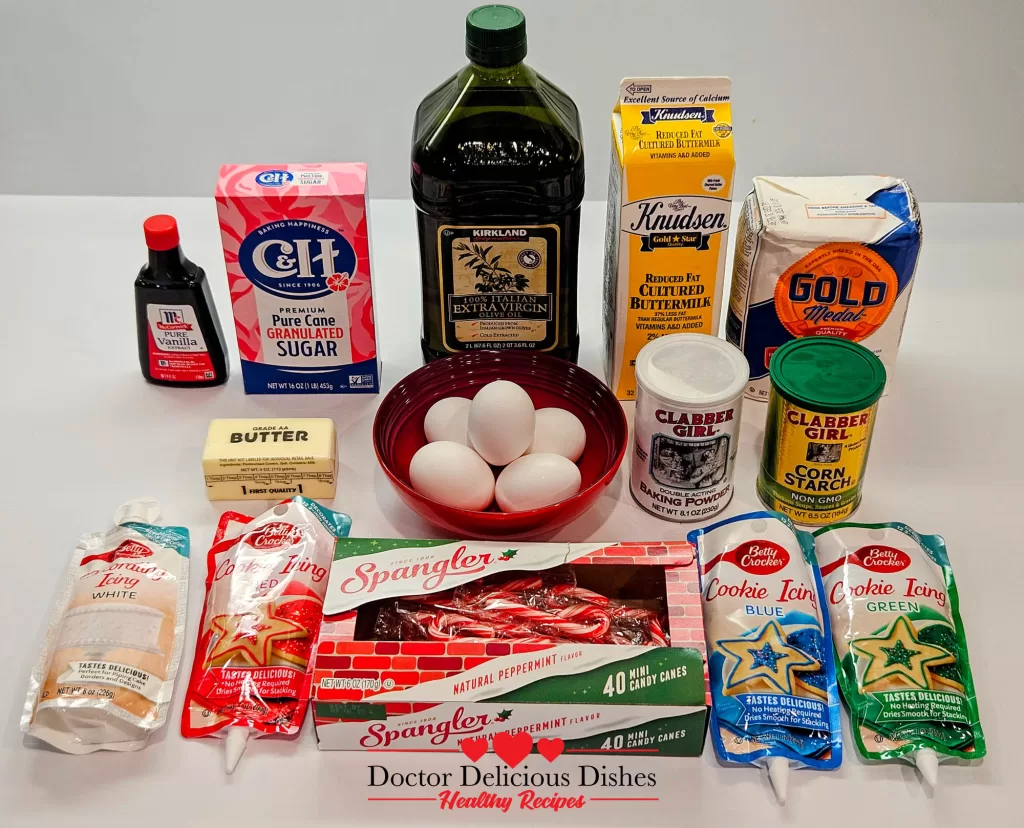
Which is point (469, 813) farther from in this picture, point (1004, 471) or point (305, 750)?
point (1004, 471)

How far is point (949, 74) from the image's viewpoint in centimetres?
201

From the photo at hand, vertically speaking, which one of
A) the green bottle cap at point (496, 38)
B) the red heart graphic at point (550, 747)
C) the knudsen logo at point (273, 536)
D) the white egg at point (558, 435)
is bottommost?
the red heart graphic at point (550, 747)

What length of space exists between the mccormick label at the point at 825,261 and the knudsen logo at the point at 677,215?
6 cm

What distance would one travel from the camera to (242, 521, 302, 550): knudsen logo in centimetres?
125

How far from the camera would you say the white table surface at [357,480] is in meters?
1.08

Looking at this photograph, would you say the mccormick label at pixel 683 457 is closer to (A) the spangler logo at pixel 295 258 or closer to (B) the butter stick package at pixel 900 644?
(B) the butter stick package at pixel 900 644

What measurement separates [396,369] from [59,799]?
72 centimetres

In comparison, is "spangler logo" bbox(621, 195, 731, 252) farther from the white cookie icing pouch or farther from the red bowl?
the white cookie icing pouch

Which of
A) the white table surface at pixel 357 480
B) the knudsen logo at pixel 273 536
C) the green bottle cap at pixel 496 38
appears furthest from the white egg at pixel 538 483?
the green bottle cap at pixel 496 38

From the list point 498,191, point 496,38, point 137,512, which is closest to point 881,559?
point 498,191

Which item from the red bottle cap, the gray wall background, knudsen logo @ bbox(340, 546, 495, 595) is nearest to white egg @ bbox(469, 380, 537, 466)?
knudsen logo @ bbox(340, 546, 495, 595)

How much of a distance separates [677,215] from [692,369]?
20 centimetres

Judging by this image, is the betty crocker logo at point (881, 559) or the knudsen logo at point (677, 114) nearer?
the betty crocker logo at point (881, 559)

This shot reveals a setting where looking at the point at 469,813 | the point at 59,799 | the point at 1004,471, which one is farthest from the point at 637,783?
the point at 1004,471
